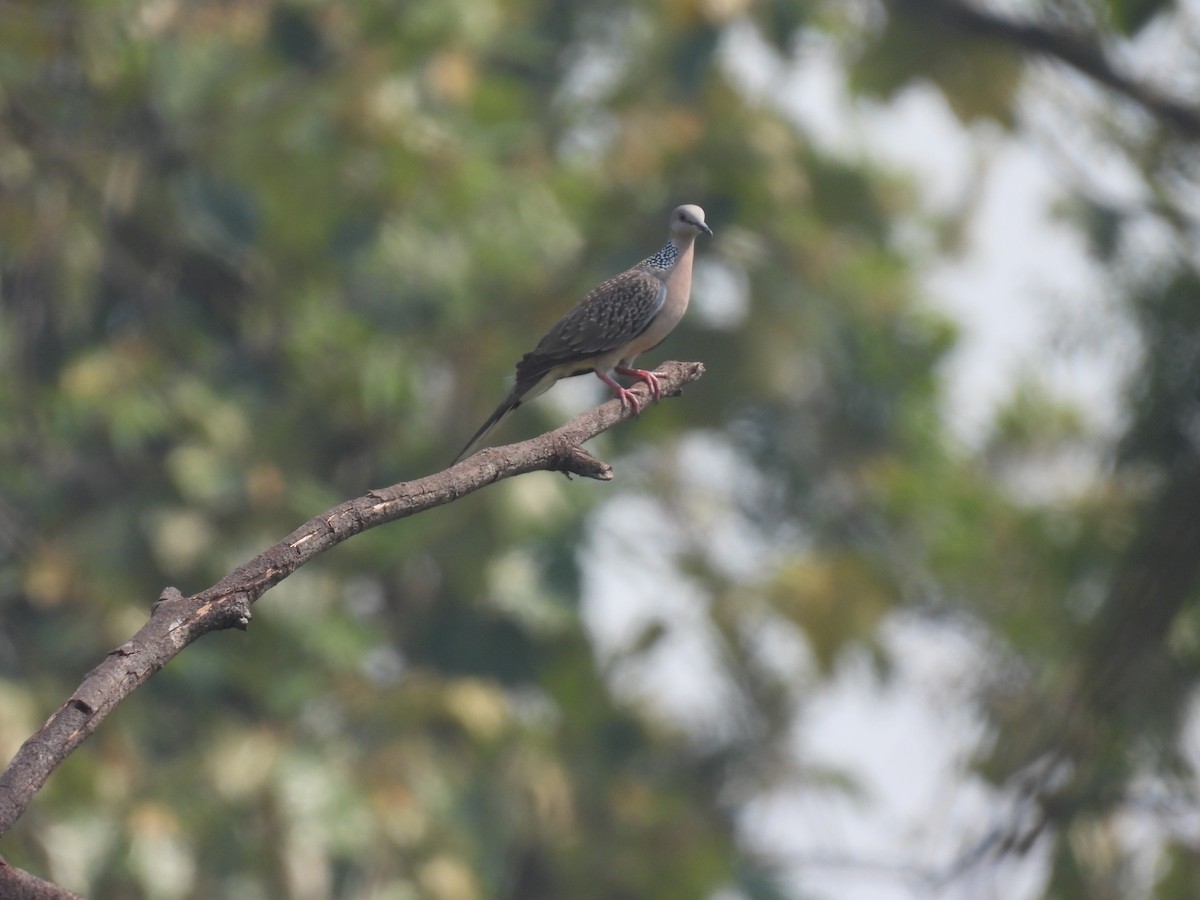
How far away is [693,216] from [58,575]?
9.66 meters

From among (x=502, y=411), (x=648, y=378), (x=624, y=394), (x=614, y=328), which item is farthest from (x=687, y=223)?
(x=624, y=394)

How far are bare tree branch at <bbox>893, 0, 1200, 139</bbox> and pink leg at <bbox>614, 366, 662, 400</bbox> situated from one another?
2.77 metres

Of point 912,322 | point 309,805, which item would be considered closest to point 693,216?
point 309,805

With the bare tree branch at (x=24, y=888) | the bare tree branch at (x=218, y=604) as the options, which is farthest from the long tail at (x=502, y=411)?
the bare tree branch at (x=24, y=888)

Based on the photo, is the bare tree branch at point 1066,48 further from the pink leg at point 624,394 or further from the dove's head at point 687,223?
the pink leg at point 624,394

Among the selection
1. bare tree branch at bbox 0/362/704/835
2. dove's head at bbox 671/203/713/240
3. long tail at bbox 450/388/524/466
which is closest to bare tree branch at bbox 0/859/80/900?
bare tree branch at bbox 0/362/704/835

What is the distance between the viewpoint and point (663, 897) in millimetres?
17422

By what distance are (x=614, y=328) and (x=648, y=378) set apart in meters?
0.53

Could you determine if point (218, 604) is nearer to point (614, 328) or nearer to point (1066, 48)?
point (614, 328)

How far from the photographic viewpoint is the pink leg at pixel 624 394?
17.3 feet

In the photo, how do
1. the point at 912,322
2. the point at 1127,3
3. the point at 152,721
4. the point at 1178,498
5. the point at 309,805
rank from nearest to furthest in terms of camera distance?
the point at 1178,498
the point at 1127,3
the point at 309,805
the point at 152,721
the point at 912,322

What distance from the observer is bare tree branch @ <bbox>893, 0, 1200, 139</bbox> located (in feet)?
27.5

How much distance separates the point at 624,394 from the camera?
568 centimetres

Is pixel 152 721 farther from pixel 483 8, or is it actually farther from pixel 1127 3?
pixel 1127 3
